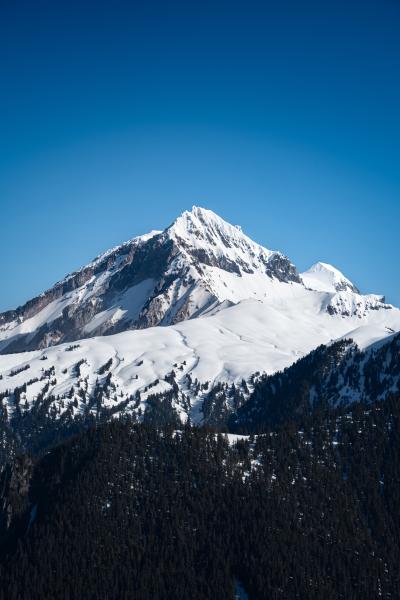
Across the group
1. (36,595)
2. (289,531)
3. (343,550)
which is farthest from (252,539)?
(36,595)

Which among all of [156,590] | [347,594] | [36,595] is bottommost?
[36,595]

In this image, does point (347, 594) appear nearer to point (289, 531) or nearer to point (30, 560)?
point (289, 531)

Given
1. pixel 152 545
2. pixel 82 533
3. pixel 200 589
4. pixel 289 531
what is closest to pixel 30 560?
pixel 82 533

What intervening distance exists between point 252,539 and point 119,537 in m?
33.0

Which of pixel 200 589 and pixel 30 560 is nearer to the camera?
pixel 200 589

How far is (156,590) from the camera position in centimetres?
17712

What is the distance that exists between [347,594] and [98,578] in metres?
56.5

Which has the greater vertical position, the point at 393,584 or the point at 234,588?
the point at 393,584

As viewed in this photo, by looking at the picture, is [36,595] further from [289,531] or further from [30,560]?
[289,531]

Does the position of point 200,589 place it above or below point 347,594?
below

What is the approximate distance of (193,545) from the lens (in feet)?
632

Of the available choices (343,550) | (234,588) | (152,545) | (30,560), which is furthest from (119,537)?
(343,550)

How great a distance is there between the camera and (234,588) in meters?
178

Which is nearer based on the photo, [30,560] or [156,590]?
[156,590]
